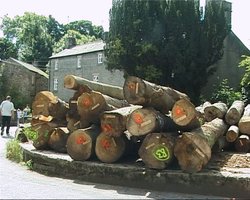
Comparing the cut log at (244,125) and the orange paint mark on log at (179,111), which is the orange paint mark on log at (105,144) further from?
the cut log at (244,125)

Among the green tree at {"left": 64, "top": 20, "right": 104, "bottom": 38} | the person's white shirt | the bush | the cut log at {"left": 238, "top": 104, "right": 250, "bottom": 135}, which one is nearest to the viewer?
the cut log at {"left": 238, "top": 104, "right": 250, "bottom": 135}

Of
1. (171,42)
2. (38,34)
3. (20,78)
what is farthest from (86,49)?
(38,34)

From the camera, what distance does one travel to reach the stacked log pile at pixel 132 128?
8180 millimetres

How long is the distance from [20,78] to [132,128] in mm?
51554

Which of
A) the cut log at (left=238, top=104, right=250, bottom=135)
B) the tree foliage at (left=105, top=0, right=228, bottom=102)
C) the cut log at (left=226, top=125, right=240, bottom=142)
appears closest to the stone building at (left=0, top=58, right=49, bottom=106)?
the tree foliage at (left=105, top=0, right=228, bottom=102)

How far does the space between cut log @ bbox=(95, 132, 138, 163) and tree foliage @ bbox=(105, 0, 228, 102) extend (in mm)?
23797

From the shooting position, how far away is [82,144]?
9.22 m

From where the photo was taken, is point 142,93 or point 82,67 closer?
point 142,93

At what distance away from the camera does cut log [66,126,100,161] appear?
915 centimetres

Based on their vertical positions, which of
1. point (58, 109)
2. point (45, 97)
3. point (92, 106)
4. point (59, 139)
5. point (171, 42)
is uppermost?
point (171, 42)

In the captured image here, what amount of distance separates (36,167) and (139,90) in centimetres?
349

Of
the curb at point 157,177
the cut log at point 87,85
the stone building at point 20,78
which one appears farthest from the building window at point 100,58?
the curb at point 157,177

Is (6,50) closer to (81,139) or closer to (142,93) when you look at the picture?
(81,139)

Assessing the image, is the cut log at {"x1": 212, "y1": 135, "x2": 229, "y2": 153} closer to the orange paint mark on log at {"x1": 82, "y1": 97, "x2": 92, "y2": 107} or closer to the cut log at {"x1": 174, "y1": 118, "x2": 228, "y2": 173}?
the cut log at {"x1": 174, "y1": 118, "x2": 228, "y2": 173}
